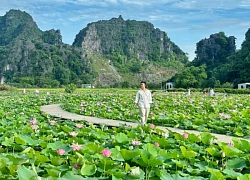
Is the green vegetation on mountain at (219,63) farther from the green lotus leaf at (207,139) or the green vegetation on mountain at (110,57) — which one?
the green lotus leaf at (207,139)

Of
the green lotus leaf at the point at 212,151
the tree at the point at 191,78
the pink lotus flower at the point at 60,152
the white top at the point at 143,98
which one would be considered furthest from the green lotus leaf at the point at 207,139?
the tree at the point at 191,78

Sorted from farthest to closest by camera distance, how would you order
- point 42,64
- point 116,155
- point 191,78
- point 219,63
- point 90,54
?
point 90,54
point 42,64
point 219,63
point 191,78
point 116,155

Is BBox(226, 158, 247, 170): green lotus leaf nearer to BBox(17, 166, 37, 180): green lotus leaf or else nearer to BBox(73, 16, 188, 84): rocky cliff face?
BBox(17, 166, 37, 180): green lotus leaf

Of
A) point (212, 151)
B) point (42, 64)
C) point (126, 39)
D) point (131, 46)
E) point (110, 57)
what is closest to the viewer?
point (212, 151)

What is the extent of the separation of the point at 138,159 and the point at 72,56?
99.5m

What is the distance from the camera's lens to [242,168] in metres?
3.03

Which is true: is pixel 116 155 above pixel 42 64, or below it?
below

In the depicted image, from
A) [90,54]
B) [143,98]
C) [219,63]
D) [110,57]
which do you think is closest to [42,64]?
[90,54]

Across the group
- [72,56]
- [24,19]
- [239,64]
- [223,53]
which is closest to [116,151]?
[239,64]

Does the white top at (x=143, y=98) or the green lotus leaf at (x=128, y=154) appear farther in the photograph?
the white top at (x=143, y=98)

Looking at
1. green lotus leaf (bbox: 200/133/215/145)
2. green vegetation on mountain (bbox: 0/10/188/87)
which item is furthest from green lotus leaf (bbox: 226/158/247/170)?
green vegetation on mountain (bbox: 0/10/188/87)

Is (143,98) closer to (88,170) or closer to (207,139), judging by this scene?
(207,139)

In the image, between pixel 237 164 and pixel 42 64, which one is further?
pixel 42 64

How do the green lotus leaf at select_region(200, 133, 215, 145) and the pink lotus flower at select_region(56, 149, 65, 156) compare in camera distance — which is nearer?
the pink lotus flower at select_region(56, 149, 65, 156)
